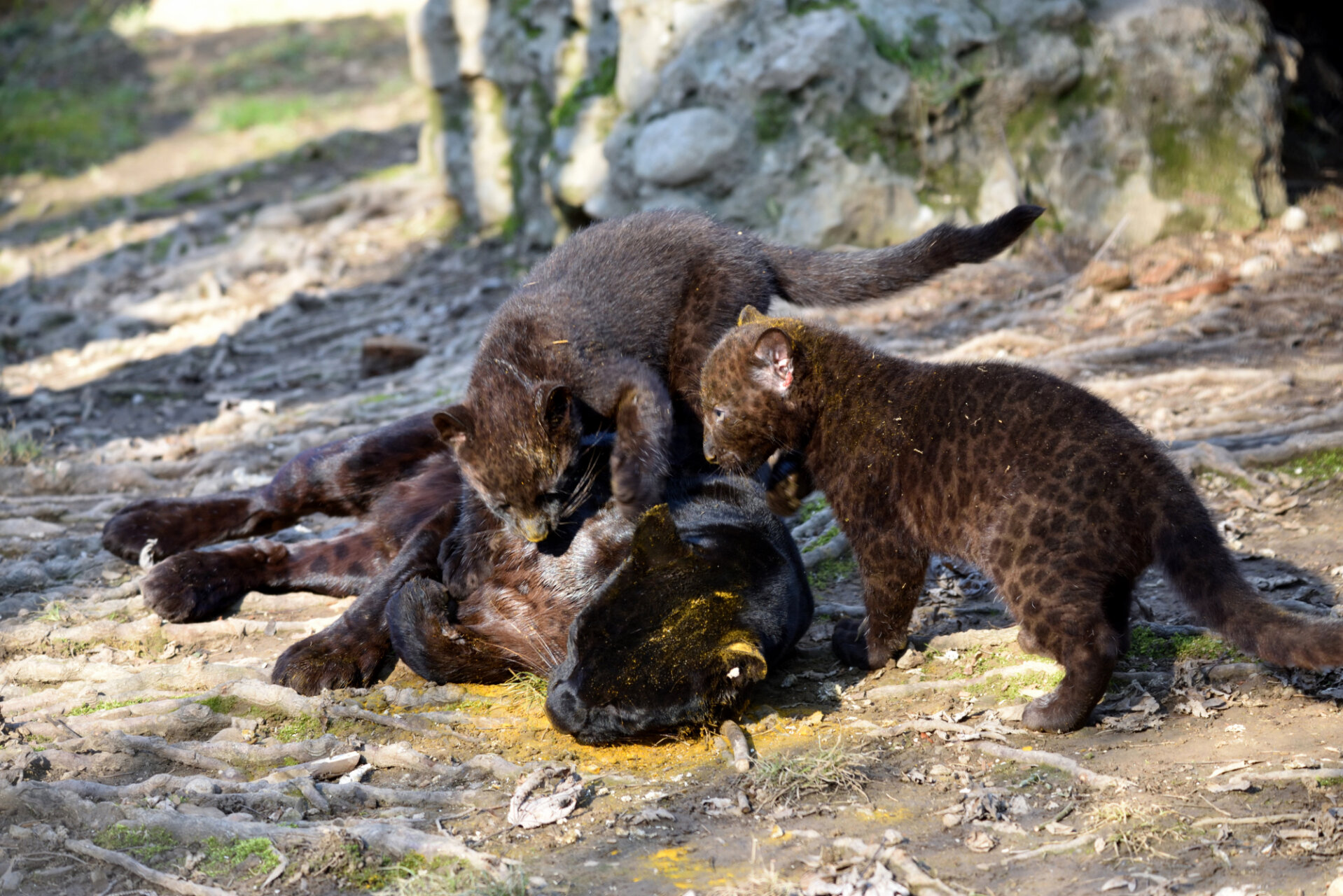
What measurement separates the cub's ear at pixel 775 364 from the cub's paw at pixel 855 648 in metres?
0.96

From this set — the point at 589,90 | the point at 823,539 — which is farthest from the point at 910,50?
the point at 823,539

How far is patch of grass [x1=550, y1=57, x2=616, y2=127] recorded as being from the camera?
10688 millimetres

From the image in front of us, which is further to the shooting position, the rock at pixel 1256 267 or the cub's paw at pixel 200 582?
the rock at pixel 1256 267

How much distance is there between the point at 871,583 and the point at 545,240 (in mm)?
8231

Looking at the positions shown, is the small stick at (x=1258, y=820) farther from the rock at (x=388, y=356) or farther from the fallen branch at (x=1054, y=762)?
the rock at (x=388, y=356)

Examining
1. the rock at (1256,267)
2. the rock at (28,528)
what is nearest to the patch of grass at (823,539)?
the rock at (28,528)

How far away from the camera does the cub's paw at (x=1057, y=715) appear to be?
3.83 metres

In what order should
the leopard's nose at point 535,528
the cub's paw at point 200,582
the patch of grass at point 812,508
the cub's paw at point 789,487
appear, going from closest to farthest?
the leopard's nose at point 535,528, the cub's paw at point 789,487, the cub's paw at point 200,582, the patch of grass at point 812,508

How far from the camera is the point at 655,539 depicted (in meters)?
3.71

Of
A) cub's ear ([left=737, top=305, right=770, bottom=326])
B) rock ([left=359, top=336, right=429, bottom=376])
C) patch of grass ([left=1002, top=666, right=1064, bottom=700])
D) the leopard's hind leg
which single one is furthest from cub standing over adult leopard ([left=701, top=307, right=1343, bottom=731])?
rock ([left=359, top=336, right=429, bottom=376])

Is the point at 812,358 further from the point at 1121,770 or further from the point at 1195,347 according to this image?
the point at 1195,347

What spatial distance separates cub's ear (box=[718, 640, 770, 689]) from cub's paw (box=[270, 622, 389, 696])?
1.55 m

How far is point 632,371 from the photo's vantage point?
195 inches

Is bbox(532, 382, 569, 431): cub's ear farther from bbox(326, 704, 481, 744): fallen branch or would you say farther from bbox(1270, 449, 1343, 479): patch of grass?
bbox(1270, 449, 1343, 479): patch of grass
